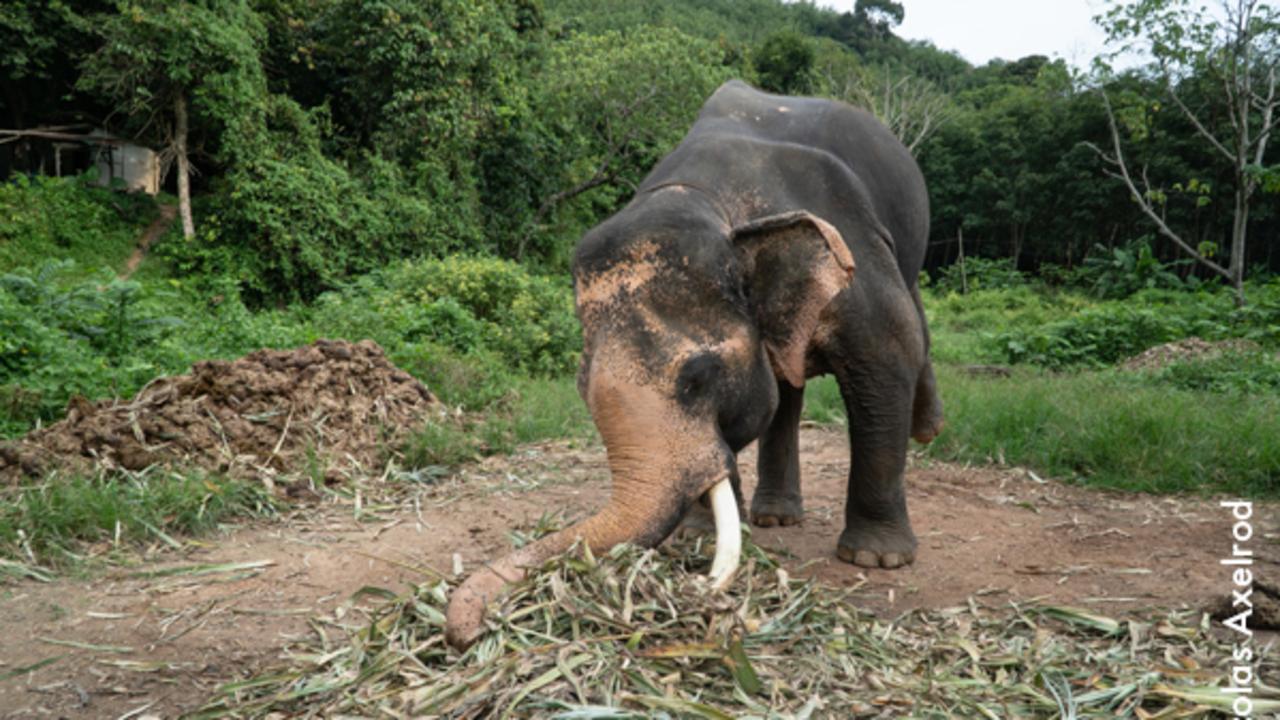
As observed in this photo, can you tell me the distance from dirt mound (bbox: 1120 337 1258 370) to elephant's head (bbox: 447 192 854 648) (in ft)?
27.9

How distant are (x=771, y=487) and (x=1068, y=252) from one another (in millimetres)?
29038

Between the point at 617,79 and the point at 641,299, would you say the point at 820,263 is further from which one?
the point at 617,79

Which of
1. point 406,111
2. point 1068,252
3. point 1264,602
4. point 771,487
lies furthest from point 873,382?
point 1068,252

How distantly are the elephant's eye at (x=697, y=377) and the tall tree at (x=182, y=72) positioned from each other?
13.8m

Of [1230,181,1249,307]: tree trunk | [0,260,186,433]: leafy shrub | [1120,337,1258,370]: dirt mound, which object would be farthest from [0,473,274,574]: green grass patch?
[1230,181,1249,307]: tree trunk

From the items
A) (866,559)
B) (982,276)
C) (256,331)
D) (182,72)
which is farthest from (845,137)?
(982,276)

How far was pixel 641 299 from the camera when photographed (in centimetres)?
327

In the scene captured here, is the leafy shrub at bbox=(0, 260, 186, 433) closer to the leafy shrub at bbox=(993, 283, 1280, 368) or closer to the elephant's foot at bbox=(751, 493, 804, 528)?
the elephant's foot at bbox=(751, 493, 804, 528)

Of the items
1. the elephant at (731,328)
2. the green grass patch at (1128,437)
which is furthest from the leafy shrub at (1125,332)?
the elephant at (731,328)

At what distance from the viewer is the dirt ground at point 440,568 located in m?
3.10

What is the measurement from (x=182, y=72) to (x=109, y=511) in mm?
12071

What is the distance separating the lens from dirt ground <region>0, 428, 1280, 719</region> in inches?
122

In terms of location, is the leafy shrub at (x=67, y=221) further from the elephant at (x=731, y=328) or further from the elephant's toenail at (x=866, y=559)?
the elephant's toenail at (x=866, y=559)

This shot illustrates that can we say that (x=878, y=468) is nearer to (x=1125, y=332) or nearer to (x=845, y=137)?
(x=845, y=137)
